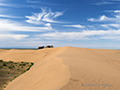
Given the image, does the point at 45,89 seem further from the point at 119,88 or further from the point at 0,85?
the point at 0,85

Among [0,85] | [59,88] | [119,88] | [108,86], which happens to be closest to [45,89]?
[59,88]

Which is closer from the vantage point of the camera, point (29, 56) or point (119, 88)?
point (119, 88)

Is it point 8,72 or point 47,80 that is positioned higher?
point 47,80

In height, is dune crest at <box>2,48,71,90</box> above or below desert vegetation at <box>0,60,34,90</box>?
above

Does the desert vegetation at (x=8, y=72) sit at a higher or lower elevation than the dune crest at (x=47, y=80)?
lower

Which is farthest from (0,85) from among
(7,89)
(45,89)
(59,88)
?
(59,88)

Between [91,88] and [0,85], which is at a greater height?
[91,88]

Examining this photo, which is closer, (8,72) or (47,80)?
(47,80)

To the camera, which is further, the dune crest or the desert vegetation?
the desert vegetation

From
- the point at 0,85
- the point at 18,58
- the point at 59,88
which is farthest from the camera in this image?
the point at 18,58

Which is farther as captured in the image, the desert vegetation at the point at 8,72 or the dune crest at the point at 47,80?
the desert vegetation at the point at 8,72

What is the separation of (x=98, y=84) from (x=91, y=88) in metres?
0.68

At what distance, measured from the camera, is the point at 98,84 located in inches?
223

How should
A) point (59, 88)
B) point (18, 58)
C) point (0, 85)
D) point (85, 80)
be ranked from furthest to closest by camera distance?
point (18, 58), point (0, 85), point (85, 80), point (59, 88)
